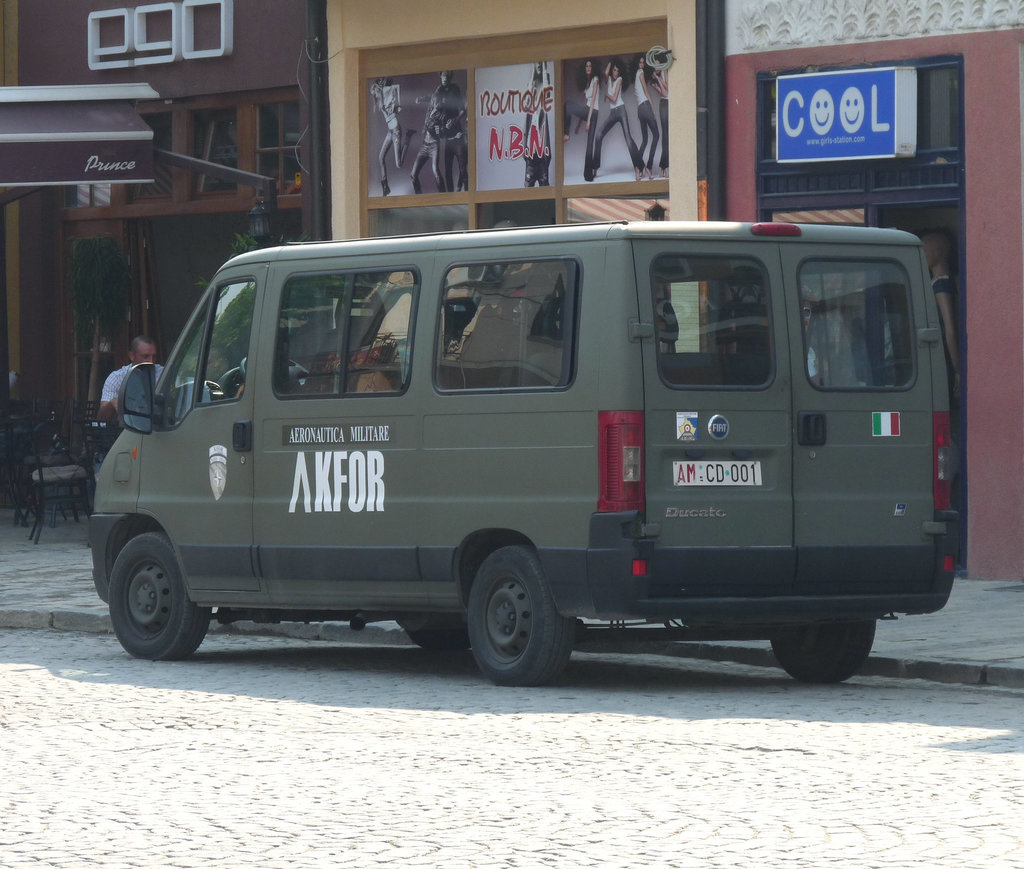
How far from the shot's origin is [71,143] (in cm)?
1916

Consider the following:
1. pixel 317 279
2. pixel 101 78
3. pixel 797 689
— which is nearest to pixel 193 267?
pixel 101 78

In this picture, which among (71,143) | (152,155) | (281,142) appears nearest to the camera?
(71,143)

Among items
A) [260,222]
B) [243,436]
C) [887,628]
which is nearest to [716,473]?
[243,436]

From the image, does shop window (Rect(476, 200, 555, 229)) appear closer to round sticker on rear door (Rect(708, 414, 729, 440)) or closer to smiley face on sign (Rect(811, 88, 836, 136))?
smiley face on sign (Rect(811, 88, 836, 136))

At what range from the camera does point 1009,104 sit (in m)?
15.2

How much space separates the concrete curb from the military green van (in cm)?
36

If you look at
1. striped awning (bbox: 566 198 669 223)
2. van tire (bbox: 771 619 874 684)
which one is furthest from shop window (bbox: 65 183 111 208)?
van tire (bbox: 771 619 874 684)

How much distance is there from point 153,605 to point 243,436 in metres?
1.19

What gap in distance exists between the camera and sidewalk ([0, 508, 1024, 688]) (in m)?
10.7

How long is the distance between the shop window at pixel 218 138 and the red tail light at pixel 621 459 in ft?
37.7

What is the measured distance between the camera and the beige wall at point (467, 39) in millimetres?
16922

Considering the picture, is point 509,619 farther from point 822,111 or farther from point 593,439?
point 822,111

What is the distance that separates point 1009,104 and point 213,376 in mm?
6705

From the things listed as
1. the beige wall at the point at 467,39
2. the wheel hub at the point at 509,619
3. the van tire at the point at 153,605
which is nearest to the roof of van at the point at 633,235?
the wheel hub at the point at 509,619
